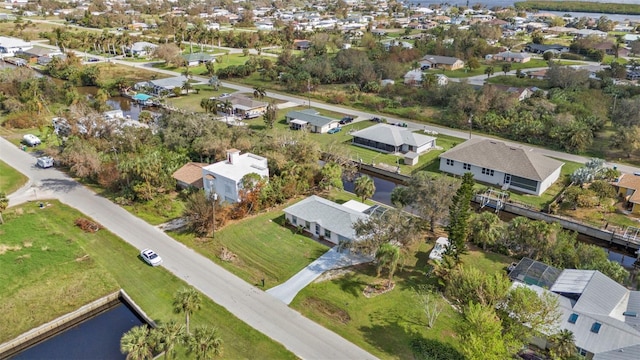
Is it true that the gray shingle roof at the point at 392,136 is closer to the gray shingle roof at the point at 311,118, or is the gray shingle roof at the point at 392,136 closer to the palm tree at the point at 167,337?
the gray shingle roof at the point at 311,118

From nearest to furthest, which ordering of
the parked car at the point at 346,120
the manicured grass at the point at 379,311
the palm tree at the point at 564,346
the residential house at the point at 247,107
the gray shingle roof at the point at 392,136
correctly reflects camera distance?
the palm tree at the point at 564,346, the manicured grass at the point at 379,311, the gray shingle roof at the point at 392,136, the parked car at the point at 346,120, the residential house at the point at 247,107

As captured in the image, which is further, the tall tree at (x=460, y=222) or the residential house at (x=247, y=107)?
the residential house at (x=247, y=107)

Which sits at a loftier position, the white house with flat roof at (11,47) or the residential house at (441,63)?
the white house with flat roof at (11,47)

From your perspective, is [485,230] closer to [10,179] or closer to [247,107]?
[10,179]

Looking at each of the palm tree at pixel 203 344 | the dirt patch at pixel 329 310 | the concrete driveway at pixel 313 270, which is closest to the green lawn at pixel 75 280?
the palm tree at pixel 203 344

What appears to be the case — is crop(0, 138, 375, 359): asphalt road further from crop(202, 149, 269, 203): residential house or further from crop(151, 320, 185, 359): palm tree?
crop(202, 149, 269, 203): residential house

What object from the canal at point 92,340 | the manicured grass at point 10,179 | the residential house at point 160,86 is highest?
the residential house at point 160,86

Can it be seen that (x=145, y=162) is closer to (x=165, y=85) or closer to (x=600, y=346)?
(x=600, y=346)
